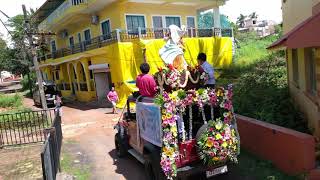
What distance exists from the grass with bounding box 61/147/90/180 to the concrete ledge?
380cm

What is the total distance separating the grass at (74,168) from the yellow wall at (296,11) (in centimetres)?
621

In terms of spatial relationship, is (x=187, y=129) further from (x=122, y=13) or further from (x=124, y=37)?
(x=122, y=13)

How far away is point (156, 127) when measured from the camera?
613 centimetres

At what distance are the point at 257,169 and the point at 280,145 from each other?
0.74 metres

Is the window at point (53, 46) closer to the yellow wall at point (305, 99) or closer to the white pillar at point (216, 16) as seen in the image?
the white pillar at point (216, 16)

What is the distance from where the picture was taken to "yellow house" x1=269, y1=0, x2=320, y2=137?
582 centimetres

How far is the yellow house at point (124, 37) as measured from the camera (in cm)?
1955

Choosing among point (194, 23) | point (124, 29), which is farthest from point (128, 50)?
point (194, 23)

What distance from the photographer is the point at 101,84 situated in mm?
24281

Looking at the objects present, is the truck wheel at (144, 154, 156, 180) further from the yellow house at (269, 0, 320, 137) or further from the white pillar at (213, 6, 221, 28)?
the white pillar at (213, 6, 221, 28)

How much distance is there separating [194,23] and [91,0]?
7.57m

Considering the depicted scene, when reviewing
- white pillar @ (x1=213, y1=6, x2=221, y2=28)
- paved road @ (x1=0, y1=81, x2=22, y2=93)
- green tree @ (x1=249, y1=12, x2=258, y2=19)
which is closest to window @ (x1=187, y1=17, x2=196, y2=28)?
white pillar @ (x1=213, y1=6, x2=221, y2=28)

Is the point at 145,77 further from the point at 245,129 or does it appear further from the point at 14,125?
the point at 14,125

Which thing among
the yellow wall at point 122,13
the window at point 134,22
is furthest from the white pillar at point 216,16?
the window at point 134,22
